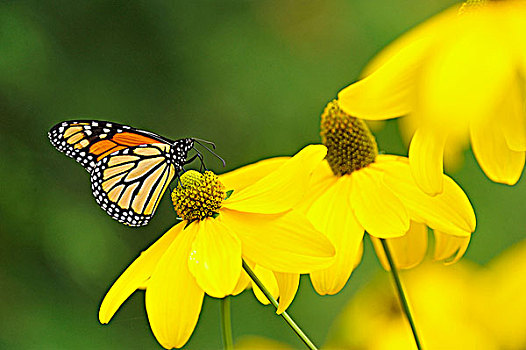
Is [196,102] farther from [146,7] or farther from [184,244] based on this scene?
[184,244]

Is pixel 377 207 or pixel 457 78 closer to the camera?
pixel 457 78

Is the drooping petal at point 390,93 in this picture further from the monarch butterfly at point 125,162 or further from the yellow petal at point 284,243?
the monarch butterfly at point 125,162

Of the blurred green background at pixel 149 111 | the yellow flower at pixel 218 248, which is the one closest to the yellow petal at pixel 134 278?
the yellow flower at pixel 218 248

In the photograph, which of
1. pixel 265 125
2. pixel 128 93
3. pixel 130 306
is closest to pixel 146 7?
pixel 128 93

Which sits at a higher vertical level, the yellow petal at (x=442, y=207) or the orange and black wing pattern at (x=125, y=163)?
the orange and black wing pattern at (x=125, y=163)

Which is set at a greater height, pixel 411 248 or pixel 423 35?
pixel 423 35

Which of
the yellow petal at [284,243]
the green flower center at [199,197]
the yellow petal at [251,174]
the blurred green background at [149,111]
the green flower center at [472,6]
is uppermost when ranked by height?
the green flower center at [472,6]

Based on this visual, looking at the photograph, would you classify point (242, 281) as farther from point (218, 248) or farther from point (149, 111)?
point (149, 111)

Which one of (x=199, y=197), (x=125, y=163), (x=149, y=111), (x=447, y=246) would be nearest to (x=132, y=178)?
(x=125, y=163)
